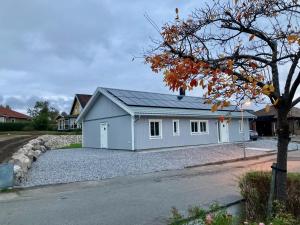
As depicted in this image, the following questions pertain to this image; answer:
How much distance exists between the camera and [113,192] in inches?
423

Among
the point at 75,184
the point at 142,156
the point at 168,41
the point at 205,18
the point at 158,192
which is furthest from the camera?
the point at 142,156

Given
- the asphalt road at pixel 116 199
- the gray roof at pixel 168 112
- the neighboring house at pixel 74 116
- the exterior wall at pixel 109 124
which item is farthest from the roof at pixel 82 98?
the asphalt road at pixel 116 199

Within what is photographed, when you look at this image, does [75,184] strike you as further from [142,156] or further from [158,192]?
[142,156]

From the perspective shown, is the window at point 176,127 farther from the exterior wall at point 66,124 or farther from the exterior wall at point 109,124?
the exterior wall at point 66,124

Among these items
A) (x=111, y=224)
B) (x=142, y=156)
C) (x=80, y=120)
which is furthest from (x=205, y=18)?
(x=80, y=120)

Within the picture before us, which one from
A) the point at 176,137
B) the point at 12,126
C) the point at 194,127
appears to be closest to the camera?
the point at 176,137

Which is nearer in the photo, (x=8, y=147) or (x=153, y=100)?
(x=8, y=147)

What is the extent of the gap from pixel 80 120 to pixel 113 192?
22.1m

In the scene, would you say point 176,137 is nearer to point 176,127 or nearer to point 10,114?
point 176,127

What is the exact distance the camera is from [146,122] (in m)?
24.4

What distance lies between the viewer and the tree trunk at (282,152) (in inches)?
229

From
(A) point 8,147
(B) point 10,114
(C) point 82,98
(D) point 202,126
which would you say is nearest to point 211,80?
(D) point 202,126

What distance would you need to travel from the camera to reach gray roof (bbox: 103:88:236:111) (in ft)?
83.9

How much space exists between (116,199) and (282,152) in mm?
5271
